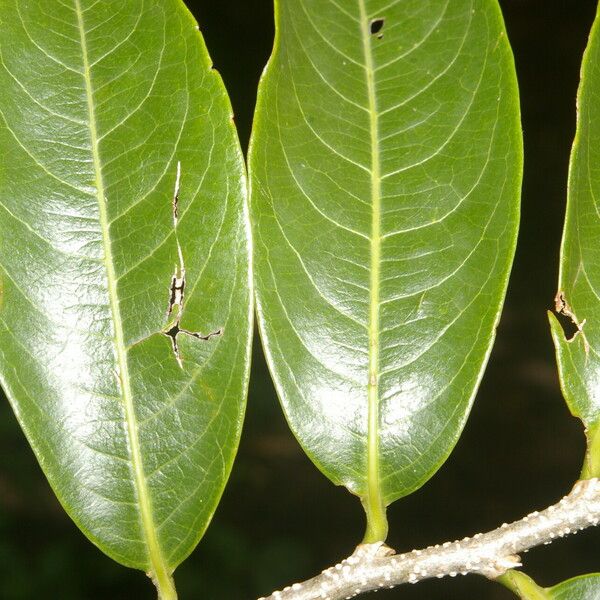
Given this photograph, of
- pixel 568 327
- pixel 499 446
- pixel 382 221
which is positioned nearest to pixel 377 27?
pixel 382 221

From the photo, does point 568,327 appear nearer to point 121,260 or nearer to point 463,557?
point 463,557

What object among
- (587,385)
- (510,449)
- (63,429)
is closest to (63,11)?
(63,429)

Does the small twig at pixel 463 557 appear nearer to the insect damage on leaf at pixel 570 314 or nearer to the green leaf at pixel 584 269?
the green leaf at pixel 584 269

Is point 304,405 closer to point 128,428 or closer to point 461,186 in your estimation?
point 128,428

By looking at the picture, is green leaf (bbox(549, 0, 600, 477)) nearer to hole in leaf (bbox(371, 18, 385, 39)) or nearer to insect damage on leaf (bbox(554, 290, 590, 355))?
insect damage on leaf (bbox(554, 290, 590, 355))

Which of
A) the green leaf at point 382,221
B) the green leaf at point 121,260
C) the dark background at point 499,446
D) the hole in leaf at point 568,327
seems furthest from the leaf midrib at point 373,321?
the dark background at point 499,446
